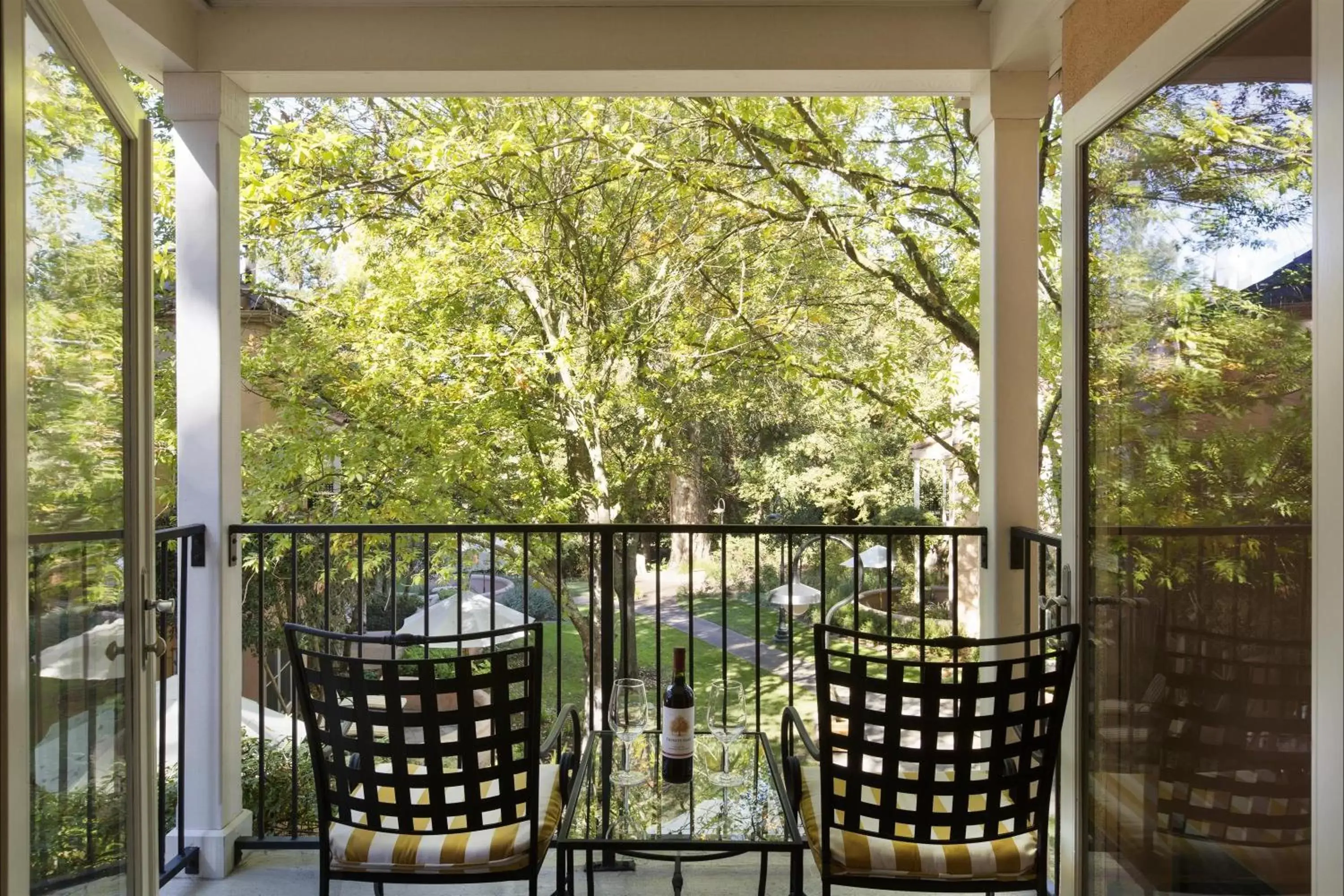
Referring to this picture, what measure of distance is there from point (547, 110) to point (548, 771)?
548 cm

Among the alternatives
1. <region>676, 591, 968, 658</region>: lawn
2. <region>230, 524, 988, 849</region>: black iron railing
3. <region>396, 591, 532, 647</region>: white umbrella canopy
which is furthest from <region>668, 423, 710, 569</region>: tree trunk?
<region>396, 591, 532, 647</region>: white umbrella canopy

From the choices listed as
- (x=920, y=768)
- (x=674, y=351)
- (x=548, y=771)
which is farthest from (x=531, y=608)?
(x=920, y=768)

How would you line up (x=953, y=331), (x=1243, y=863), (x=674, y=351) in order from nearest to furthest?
(x=1243, y=863), (x=953, y=331), (x=674, y=351)

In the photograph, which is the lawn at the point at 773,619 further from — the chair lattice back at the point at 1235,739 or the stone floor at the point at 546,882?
the chair lattice back at the point at 1235,739

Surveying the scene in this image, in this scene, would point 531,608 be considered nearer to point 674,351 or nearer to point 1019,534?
point 674,351

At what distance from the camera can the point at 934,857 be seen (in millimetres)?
1915

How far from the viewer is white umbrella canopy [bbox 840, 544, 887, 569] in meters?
8.28

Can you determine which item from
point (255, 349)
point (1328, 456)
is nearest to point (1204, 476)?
point (1328, 456)

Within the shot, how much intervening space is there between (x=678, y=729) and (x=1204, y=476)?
1.23 metres

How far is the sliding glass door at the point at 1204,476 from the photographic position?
1.38 metres

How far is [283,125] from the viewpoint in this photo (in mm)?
5602

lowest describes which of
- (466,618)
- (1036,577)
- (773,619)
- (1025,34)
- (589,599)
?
(773,619)

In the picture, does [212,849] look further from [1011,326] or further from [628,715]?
[1011,326]

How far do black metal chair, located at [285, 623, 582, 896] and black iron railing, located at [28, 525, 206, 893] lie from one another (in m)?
0.35
